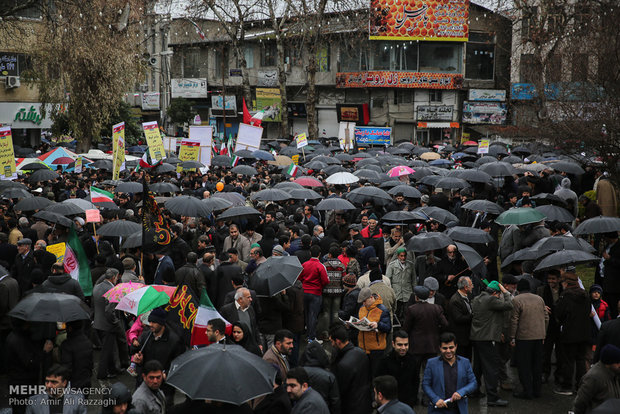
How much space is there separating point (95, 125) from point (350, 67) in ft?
72.0

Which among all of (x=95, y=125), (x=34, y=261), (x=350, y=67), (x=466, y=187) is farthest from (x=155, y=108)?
(x=34, y=261)

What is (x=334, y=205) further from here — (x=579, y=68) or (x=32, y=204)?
(x=579, y=68)

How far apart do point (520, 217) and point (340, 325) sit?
5.94 m

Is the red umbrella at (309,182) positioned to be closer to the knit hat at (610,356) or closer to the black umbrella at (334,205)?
the black umbrella at (334,205)

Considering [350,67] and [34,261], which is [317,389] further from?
[350,67]

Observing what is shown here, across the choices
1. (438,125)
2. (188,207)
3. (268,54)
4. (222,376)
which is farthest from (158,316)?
(268,54)

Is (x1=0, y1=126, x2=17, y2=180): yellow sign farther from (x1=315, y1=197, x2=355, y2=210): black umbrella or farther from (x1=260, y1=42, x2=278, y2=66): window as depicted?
(x1=260, y1=42, x2=278, y2=66): window

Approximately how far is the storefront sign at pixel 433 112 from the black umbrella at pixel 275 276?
38.6 meters

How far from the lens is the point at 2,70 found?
116 ft

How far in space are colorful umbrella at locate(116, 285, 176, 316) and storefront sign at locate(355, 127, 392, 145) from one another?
3412 cm

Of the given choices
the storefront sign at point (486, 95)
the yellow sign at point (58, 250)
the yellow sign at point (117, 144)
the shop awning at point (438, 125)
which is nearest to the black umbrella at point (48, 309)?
the yellow sign at point (58, 250)

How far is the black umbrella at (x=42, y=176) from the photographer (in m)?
18.7

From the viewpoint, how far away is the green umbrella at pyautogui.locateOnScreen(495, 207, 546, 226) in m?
12.0

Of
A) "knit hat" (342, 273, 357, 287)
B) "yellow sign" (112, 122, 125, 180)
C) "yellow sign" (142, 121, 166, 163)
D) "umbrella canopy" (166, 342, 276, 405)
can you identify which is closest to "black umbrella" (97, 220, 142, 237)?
"yellow sign" (112, 122, 125, 180)
